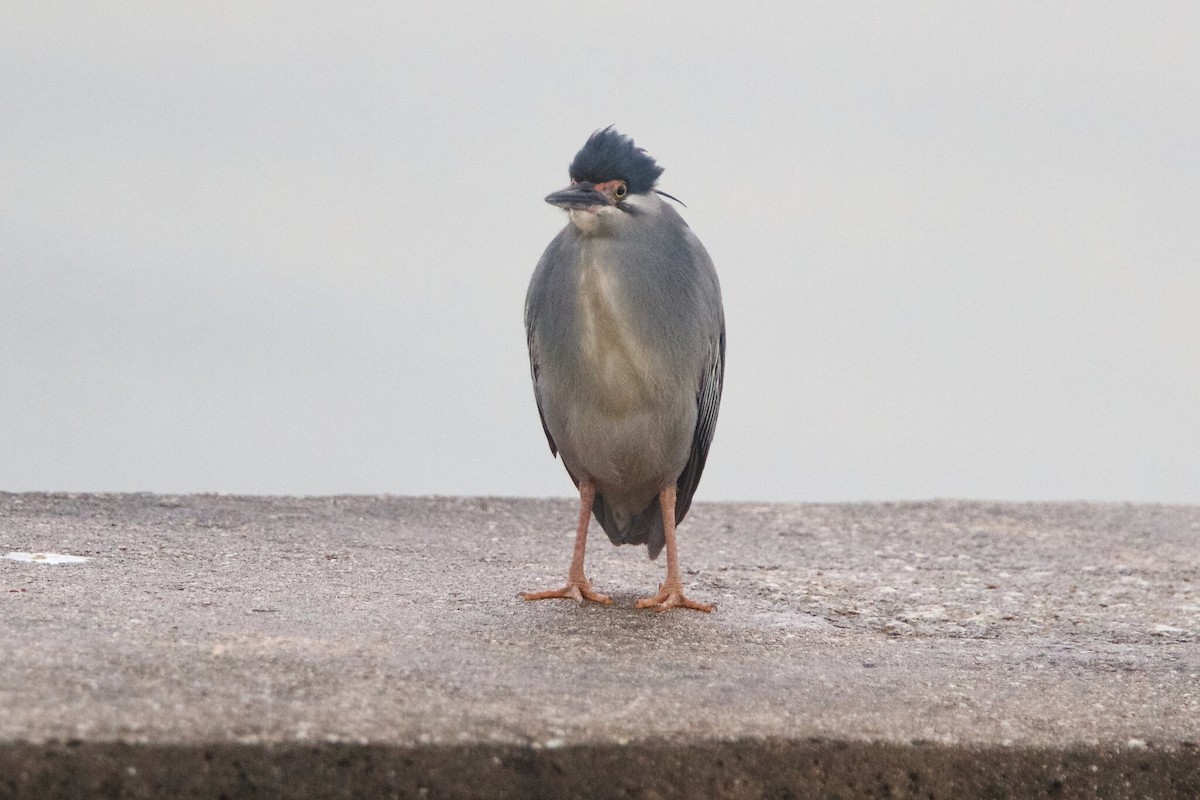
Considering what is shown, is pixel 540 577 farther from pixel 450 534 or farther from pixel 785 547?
pixel 785 547

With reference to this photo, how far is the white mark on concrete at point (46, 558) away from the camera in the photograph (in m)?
5.49

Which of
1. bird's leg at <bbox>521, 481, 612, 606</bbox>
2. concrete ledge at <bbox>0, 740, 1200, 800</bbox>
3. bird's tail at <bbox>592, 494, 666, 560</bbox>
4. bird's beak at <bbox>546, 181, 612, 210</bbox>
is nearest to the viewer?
concrete ledge at <bbox>0, 740, 1200, 800</bbox>

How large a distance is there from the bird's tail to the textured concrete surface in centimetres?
23

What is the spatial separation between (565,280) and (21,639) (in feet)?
6.91

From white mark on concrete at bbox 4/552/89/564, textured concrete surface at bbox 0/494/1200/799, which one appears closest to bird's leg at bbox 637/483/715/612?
textured concrete surface at bbox 0/494/1200/799

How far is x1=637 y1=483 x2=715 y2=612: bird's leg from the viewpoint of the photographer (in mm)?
5312

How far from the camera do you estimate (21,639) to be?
3980 mm

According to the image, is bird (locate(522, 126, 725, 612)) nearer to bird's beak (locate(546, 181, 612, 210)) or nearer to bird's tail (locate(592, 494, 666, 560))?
bird's beak (locate(546, 181, 612, 210))

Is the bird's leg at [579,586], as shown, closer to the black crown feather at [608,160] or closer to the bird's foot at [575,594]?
the bird's foot at [575,594]

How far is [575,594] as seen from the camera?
5336mm

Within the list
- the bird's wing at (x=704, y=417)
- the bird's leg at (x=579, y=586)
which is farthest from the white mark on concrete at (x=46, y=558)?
the bird's wing at (x=704, y=417)

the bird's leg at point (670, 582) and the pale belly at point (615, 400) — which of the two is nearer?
the pale belly at point (615, 400)

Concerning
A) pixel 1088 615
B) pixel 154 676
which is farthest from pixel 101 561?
pixel 1088 615

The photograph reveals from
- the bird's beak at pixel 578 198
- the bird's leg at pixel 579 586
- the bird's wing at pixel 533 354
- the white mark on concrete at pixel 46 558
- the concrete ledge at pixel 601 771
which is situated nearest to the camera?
the concrete ledge at pixel 601 771
